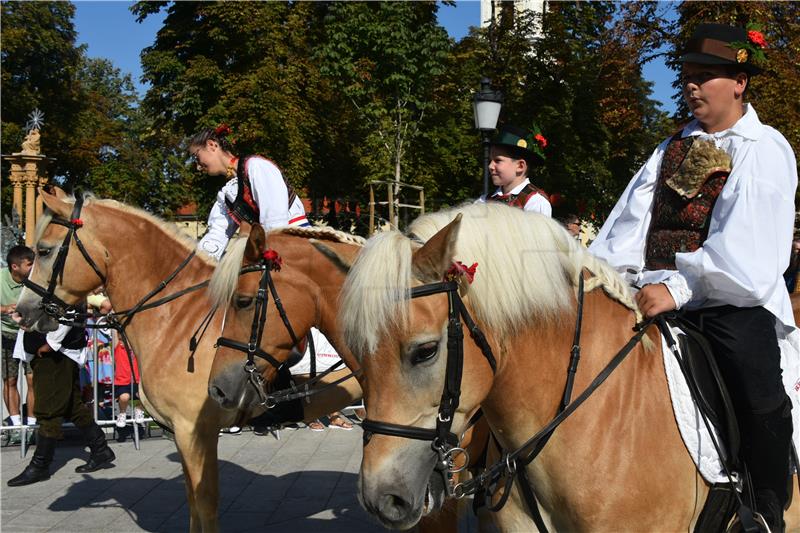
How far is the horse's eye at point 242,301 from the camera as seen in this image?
4207mm

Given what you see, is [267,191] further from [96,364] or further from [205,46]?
[205,46]

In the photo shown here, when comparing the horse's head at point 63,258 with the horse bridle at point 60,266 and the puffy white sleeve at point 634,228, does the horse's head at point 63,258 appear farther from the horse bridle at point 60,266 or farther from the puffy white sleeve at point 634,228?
the puffy white sleeve at point 634,228

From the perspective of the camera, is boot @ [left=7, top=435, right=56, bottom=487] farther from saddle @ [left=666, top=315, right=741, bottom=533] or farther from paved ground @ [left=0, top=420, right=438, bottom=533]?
saddle @ [left=666, top=315, right=741, bottom=533]

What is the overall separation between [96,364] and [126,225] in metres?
4.13

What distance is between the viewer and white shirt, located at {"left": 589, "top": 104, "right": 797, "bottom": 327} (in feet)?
8.38

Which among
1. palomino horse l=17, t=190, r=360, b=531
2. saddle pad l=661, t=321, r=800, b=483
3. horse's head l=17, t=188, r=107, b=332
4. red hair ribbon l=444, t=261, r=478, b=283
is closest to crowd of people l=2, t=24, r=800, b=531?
saddle pad l=661, t=321, r=800, b=483

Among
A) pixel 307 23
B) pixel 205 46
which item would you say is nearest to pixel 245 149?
pixel 205 46

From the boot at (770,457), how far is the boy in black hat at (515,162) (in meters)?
2.56

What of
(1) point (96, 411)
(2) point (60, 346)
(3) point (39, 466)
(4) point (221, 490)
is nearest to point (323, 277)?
(4) point (221, 490)

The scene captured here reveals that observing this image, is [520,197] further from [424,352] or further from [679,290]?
[424,352]

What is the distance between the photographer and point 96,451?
7824 millimetres

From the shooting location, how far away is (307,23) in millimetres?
27281

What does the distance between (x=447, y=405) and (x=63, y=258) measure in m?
3.90

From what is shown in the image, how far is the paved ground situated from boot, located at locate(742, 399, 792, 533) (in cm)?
372
